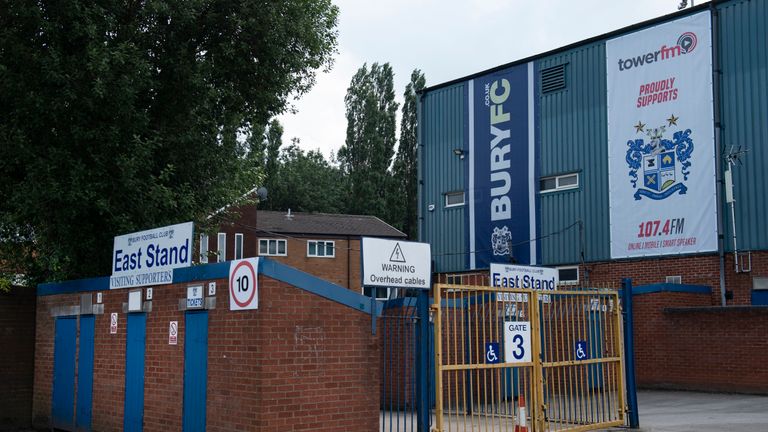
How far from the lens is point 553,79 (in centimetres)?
2644

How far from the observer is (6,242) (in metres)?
17.5

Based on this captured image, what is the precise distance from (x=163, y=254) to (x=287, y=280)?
9.82 ft

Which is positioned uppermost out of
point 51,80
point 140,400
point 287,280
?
point 51,80

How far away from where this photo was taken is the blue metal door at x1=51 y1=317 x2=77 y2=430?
14.6 meters

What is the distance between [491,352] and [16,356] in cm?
980

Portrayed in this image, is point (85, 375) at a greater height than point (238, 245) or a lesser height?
lesser

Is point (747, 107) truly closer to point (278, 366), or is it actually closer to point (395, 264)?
point (395, 264)

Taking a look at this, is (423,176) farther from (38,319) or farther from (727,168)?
(38,319)

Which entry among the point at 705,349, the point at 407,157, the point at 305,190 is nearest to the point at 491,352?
the point at 705,349

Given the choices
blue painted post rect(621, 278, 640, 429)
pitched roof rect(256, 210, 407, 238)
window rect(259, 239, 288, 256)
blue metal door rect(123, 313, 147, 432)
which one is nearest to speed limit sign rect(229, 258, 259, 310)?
blue metal door rect(123, 313, 147, 432)

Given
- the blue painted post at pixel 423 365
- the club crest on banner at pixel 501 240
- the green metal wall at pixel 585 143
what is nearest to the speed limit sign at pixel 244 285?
the blue painted post at pixel 423 365

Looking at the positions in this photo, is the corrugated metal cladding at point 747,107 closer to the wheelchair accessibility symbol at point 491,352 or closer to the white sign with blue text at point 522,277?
the white sign with blue text at point 522,277

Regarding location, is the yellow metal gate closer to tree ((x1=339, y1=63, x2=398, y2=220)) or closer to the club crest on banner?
the club crest on banner

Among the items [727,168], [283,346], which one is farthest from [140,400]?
[727,168]
